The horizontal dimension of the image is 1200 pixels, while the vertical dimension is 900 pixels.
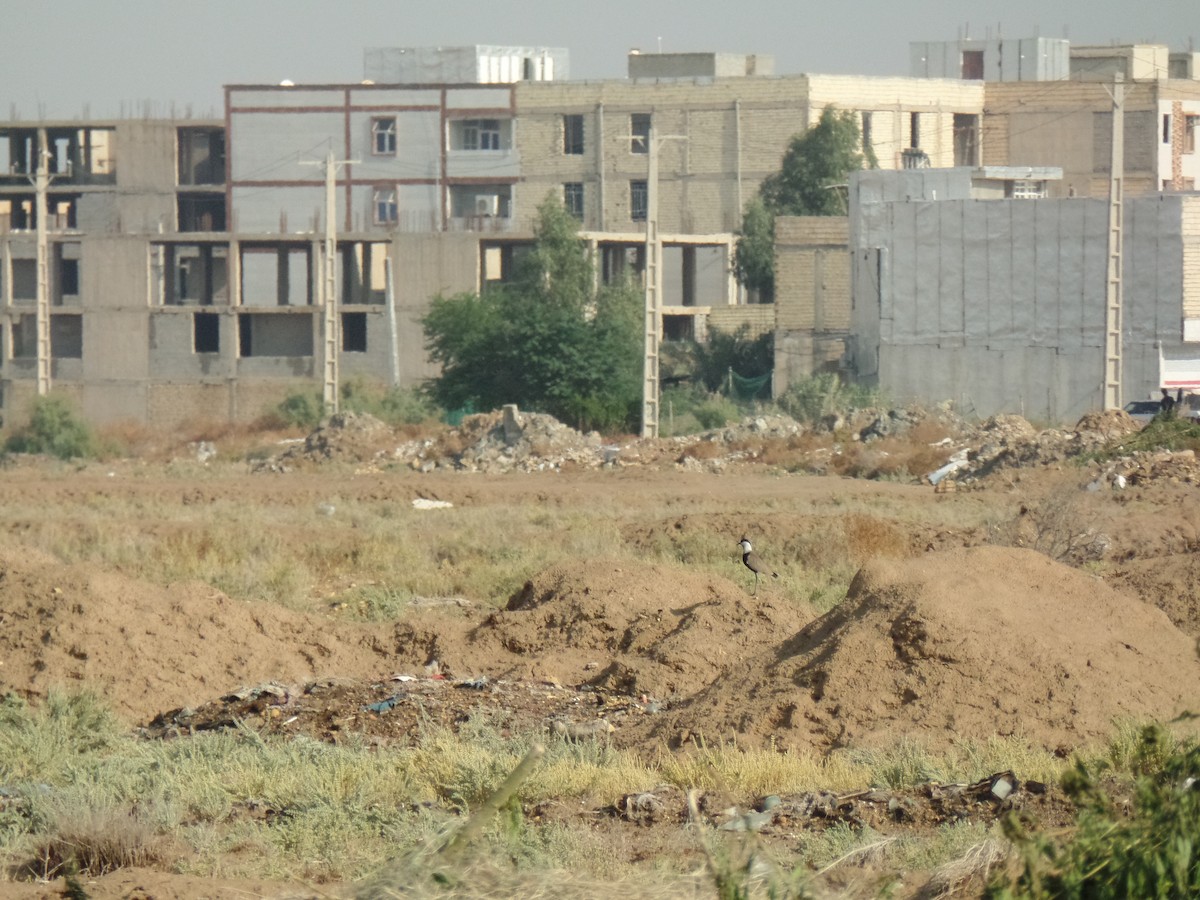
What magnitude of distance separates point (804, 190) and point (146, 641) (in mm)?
54766

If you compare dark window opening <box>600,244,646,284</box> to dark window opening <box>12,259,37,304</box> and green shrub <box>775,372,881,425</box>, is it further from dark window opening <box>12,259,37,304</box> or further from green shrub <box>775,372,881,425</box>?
dark window opening <box>12,259,37,304</box>

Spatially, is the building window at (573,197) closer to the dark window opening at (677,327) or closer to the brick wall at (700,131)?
the brick wall at (700,131)

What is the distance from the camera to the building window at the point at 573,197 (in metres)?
70.9

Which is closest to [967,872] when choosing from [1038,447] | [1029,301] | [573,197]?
[1038,447]

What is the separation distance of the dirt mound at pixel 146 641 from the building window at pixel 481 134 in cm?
5739

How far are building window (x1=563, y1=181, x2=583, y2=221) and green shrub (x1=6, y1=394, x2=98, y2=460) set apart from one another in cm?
2692

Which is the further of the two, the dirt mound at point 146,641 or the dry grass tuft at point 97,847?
the dirt mound at point 146,641

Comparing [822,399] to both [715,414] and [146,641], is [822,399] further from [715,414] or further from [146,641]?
[146,641]

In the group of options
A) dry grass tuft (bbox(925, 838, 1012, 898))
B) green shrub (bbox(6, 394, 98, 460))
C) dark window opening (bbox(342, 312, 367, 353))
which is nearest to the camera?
dry grass tuft (bbox(925, 838, 1012, 898))

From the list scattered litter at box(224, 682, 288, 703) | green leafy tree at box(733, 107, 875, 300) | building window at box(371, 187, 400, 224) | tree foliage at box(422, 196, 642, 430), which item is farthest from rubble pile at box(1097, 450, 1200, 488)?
building window at box(371, 187, 400, 224)

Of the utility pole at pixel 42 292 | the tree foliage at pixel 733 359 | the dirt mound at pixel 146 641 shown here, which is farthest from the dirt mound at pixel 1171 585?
the tree foliage at pixel 733 359

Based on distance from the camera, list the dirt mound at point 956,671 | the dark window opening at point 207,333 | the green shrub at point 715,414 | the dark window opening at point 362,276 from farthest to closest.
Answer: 1. the dark window opening at point 362,276
2. the dark window opening at point 207,333
3. the green shrub at point 715,414
4. the dirt mound at point 956,671

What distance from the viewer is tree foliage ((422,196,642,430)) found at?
47.5 meters

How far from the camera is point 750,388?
174 ft
